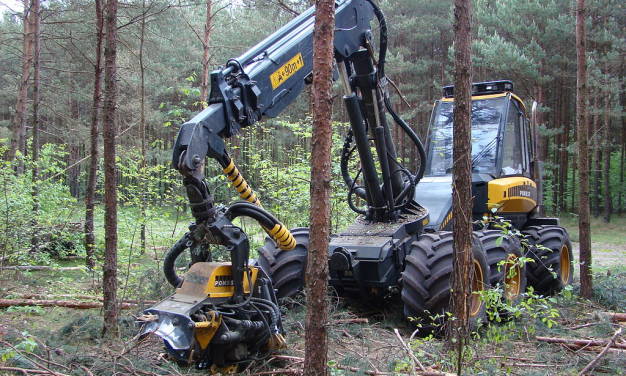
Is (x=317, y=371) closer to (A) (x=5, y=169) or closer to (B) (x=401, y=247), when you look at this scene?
(B) (x=401, y=247)

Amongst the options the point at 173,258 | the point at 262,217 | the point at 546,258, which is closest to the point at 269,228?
the point at 262,217

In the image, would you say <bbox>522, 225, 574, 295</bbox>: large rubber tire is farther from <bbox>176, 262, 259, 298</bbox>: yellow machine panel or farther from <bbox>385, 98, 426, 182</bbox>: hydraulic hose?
<bbox>176, 262, 259, 298</bbox>: yellow machine panel

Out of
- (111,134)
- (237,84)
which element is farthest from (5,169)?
(237,84)

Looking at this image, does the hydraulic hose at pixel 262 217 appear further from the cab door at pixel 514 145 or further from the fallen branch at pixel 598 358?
the cab door at pixel 514 145

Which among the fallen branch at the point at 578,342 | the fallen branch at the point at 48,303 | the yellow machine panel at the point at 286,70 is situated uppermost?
the yellow machine panel at the point at 286,70

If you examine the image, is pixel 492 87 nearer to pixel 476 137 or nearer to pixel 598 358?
pixel 476 137

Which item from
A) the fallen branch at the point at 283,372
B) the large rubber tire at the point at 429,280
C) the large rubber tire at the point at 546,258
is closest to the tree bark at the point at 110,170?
the fallen branch at the point at 283,372

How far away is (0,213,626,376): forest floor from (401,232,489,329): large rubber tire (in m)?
0.30

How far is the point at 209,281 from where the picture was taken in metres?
4.16

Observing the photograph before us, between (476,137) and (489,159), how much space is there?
379 mm

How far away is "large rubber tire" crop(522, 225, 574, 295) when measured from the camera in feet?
27.2

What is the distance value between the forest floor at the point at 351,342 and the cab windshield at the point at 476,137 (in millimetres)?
2327

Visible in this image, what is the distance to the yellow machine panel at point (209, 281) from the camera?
13.7 feet

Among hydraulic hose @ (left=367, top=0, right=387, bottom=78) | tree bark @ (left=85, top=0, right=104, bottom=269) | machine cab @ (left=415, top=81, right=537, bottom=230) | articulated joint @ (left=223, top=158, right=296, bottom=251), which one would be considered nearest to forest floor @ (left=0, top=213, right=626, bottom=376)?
articulated joint @ (left=223, top=158, right=296, bottom=251)
